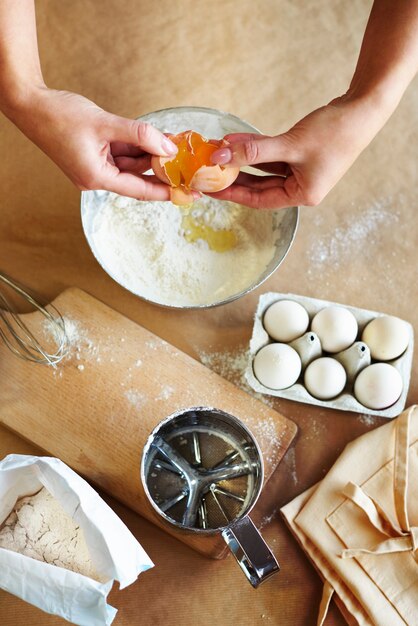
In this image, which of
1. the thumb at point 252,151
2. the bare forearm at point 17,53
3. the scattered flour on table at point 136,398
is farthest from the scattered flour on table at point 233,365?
the bare forearm at point 17,53

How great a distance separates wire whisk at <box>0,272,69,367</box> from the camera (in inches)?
36.3

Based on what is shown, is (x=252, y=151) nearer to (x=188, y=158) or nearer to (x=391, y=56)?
(x=188, y=158)

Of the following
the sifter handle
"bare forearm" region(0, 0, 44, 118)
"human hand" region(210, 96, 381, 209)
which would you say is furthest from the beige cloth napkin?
"bare forearm" region(0, 0, 44, 118)

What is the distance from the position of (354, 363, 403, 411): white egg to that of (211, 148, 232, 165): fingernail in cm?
37

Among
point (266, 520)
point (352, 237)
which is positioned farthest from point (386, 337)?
point (266, 520)

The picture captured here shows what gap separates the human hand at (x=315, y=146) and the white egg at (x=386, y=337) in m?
0.21

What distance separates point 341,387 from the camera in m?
0.89

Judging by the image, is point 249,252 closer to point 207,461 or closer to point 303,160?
point 303,160

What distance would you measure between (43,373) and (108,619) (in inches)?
14.1

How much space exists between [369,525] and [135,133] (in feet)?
2.03

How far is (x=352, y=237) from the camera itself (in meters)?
1.02

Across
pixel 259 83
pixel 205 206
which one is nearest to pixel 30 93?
pixel 205 206

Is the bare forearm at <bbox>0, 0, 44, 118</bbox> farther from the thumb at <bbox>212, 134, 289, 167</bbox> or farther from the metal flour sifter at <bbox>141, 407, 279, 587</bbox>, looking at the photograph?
the metal flour sifter at <bbox>141, 407, 279, 587</bbox>

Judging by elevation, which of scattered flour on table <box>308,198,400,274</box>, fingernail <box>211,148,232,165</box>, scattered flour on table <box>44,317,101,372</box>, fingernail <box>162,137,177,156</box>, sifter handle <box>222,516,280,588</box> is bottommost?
sifter handle <box>222,516,280,588</box>
